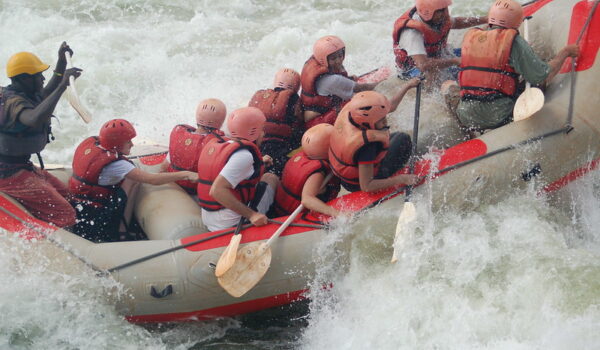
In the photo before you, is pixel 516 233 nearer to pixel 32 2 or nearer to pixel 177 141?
pixel 177 141

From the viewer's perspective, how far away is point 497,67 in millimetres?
4500

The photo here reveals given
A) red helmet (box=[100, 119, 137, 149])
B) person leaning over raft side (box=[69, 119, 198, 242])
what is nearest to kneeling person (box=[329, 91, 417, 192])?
person leaning over raft side (box=[69, 119, 198, 242])

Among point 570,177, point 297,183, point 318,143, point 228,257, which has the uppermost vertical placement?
point 318,143

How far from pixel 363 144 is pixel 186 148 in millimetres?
1315

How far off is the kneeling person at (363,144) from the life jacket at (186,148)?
894 millimetres

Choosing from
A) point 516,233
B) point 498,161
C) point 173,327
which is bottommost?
point 173,327

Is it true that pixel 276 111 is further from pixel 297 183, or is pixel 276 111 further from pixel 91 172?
pixel 91 172

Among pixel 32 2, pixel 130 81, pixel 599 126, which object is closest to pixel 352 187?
pixel 599 126

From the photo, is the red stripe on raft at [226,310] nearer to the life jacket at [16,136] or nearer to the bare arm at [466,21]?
the life jacket at [16,136]

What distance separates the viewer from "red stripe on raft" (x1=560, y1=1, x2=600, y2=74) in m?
4.56

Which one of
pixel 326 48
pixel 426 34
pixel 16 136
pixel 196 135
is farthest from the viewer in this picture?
pixel 426 34

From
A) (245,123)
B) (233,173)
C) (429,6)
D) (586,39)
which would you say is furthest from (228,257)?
(586,39)

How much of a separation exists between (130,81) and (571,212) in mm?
5863

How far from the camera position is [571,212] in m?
4.61
